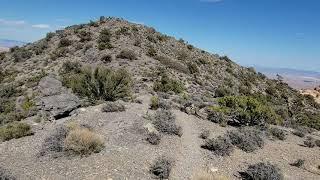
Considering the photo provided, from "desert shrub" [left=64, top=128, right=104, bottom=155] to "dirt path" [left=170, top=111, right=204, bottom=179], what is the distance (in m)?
2.67

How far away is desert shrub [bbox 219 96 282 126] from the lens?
19984mm

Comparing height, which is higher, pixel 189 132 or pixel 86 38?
pixel 86 38

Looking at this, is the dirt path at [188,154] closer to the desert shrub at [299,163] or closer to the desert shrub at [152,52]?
the desert shrub at [299,163]

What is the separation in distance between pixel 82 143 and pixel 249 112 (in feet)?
33.6

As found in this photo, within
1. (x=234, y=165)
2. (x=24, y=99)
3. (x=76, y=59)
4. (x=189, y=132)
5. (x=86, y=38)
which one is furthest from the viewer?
(x=86, y=38)

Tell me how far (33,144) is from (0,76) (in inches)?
1101

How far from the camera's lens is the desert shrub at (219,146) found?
14.4 meters

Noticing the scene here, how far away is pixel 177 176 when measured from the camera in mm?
11742

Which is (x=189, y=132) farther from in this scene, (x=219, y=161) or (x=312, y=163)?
(x=312, y=163)

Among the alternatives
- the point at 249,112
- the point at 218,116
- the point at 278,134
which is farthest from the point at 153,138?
the point at 249,112

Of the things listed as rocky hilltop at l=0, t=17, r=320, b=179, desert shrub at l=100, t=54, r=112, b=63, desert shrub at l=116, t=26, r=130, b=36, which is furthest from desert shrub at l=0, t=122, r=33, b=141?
desert shrub at l=116, t=26, r=130, b=36

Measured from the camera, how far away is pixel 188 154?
1391 cm

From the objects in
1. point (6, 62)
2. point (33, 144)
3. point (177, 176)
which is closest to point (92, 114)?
point (33, 144)

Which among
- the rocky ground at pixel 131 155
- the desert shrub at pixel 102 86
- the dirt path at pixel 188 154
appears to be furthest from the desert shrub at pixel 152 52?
the rocky ground at pixel 131 155
